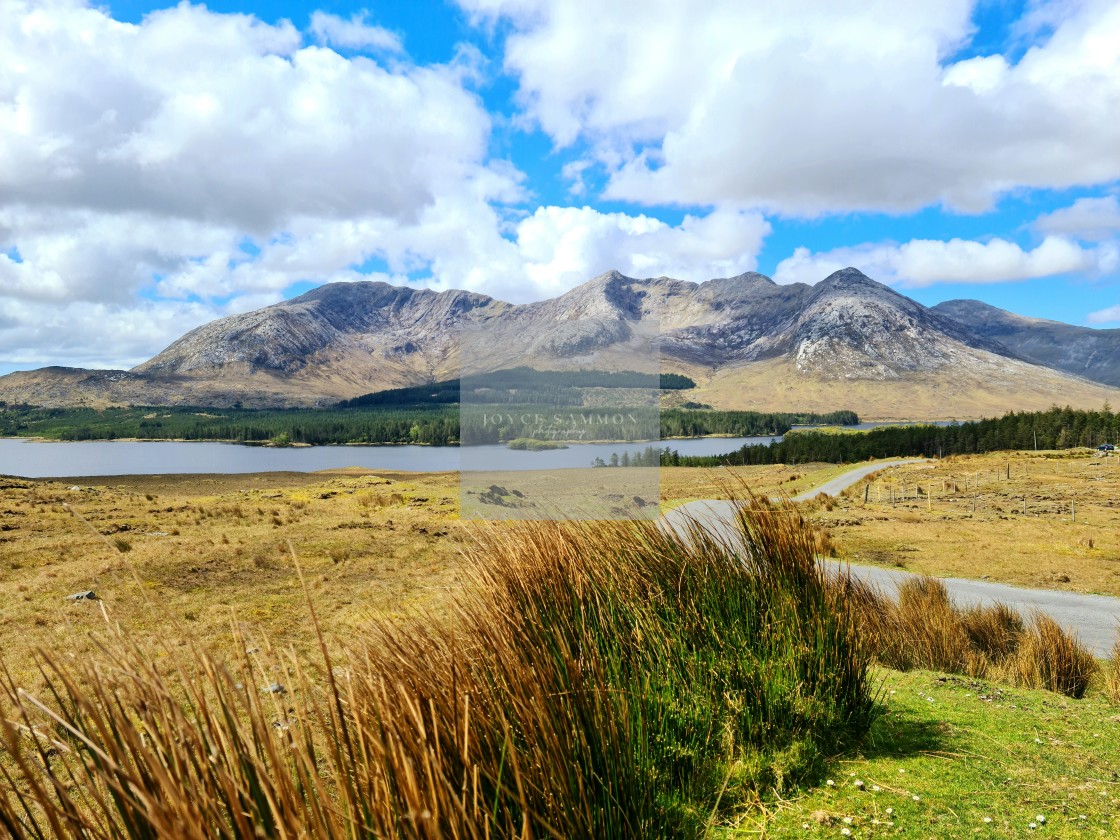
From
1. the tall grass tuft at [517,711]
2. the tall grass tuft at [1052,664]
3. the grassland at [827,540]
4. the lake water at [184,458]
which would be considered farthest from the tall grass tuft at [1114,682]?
the lake water at [184,458]

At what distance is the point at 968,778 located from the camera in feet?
13.6

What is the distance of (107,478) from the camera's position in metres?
57.2

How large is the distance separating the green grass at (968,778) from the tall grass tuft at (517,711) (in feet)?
0.81

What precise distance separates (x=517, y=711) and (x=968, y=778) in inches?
134

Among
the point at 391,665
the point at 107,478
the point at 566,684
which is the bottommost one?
the point at 107,478

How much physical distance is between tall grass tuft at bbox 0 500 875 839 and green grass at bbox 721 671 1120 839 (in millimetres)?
246

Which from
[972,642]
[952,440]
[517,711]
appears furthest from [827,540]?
[952,440]

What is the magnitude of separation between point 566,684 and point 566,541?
56.5 inches

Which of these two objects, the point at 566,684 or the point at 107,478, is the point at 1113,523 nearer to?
the point at 566,684

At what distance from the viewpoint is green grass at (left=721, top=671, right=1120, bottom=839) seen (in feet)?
11.6

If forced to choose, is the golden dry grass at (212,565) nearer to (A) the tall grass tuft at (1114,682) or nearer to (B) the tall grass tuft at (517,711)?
(B) the tall grass tuft at (517,711)

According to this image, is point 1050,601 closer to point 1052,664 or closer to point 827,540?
point 827,540

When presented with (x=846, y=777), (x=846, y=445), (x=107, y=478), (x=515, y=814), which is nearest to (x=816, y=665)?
(x=846, y=777)

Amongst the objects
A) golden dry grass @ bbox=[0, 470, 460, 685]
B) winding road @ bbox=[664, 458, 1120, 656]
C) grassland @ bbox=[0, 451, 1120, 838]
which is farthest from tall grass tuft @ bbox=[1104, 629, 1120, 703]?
Result: golden dry grass @ bbox=[0, 470, 460, 685]
